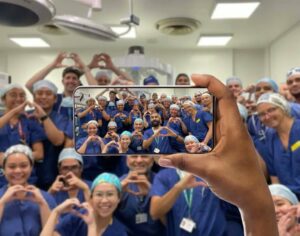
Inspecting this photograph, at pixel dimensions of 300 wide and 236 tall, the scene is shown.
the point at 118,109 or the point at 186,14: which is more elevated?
the point at 186,14

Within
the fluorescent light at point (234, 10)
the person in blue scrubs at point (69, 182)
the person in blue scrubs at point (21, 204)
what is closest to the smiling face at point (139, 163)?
the person in blue scrubs at point (69, 182)

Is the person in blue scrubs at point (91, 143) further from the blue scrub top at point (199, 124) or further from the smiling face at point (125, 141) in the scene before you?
the blue scrub top at point (199, 124)

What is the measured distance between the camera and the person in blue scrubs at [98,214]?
1.61 m

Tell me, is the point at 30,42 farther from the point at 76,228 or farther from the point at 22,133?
the point at 76,228

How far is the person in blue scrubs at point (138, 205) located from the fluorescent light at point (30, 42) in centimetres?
296

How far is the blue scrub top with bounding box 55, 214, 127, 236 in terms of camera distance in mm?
1625

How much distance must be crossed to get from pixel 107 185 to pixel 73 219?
0.71 ft

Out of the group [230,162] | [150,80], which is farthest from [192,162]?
[150,80]

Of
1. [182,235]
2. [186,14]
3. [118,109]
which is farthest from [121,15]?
[118,109]

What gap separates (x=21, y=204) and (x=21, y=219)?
6 centimetres

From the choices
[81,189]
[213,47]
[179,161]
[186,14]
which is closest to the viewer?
[179,161]

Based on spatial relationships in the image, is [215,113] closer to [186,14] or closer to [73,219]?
[73,219]

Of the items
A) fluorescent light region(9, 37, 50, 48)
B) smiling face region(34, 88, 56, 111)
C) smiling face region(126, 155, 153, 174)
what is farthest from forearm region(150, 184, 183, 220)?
fluorescent light region(9, 37, 50, 48)

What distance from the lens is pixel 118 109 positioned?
21.8 inches
